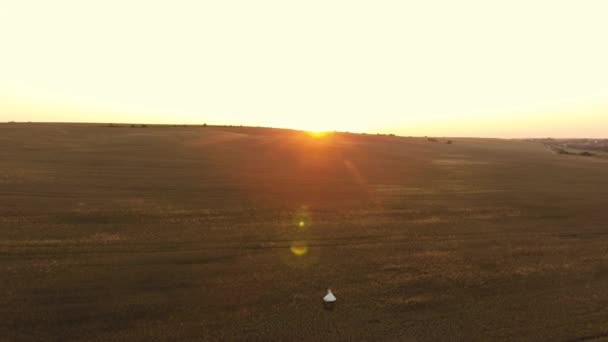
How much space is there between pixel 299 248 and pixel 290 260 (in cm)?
68

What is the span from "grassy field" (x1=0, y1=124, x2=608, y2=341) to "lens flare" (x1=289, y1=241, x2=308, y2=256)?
0.19ft

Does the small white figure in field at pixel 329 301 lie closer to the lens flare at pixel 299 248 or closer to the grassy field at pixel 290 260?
the grassy field at pixel 290 260

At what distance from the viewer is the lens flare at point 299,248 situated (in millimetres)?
7530

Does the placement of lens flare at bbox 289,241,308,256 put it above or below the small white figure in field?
above

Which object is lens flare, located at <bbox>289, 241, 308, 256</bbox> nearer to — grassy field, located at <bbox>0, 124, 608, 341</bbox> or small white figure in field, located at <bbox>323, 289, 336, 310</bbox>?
grassy field, located at <bbox>0, 124, 608, 341</bbox>

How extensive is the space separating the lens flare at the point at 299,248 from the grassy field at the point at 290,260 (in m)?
0.06

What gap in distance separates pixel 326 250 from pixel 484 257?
2.94 metres

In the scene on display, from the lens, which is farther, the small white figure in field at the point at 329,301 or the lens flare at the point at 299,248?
the lens flare at the point at 299,248

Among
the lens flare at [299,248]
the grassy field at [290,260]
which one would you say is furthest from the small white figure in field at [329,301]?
the lens flare at [299,248]

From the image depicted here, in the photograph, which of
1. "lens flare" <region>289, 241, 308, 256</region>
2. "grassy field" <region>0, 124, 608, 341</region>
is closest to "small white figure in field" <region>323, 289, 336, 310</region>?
"grassy field" <region>0, 124, 608, 341</region>

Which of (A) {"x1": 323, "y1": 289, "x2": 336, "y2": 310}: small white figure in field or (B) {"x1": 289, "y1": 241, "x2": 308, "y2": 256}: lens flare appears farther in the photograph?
(B) {"x1": 289, "y1": 241, "x2": 308, "y2": 256}: lens flare

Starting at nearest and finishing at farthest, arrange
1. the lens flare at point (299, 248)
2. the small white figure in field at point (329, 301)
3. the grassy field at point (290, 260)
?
the grassy field at point (290, 260), the small white figure in field at point (329, 301), the lens flare at point (299, 248)

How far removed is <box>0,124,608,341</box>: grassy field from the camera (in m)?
5.06

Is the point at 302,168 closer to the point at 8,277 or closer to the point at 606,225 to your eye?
the point at 606,225
